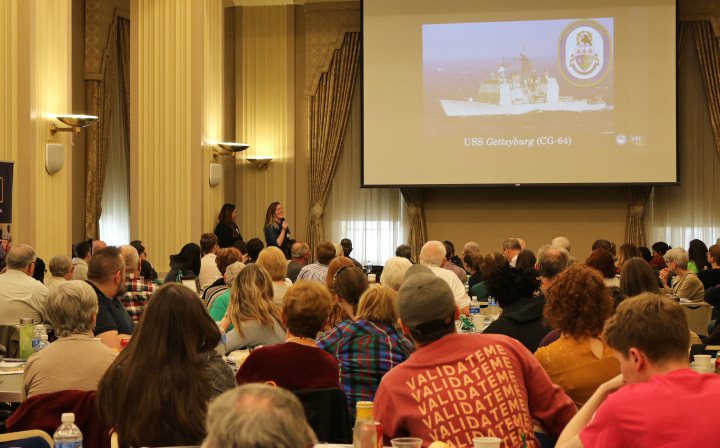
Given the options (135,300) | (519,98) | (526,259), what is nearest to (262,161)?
(519,98)

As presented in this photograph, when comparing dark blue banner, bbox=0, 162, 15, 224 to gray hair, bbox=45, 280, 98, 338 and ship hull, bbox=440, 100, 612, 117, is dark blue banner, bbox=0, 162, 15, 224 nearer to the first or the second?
gray hair, bbox=45, 280, 98, 338

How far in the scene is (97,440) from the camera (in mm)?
3051

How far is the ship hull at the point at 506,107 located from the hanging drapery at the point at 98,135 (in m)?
4.80

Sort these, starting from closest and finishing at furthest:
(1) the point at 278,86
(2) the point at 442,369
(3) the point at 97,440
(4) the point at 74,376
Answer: (2) the point at 442,369, (3) the point at 97,440, (4) the point at 74,376, (1) the point at 278,86

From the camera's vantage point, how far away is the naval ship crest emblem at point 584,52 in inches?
473

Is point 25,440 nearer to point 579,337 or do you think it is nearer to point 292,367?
point 292,367

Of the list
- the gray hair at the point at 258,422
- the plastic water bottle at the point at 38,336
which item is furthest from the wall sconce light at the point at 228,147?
the gray hair at the point at 258,422

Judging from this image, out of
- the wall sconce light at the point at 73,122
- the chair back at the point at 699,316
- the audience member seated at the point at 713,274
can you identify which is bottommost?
the chair back at the point at 699,316

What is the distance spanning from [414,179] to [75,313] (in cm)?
936

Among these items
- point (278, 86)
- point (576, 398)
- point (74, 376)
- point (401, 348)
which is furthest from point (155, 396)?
point (278, 86)

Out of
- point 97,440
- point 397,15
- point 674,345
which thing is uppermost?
point 397,15

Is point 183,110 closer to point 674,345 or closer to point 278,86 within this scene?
point 278,86

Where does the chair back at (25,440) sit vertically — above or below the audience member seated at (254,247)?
below

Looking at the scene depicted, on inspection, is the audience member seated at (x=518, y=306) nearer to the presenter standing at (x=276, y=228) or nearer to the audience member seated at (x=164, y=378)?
the audience member seated at (x=164, y=378)
